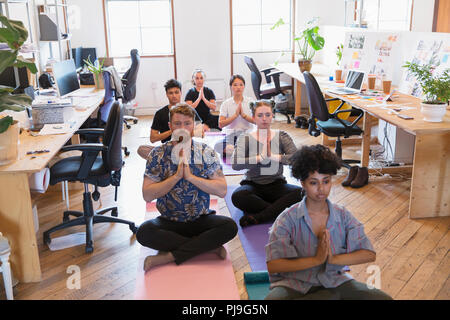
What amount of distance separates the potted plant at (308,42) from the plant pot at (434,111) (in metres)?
2.98

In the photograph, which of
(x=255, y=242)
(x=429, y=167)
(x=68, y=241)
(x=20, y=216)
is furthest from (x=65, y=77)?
(x=429, y=167)

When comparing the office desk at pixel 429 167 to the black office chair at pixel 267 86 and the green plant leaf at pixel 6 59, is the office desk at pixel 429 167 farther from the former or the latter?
the black office chair at pixel 267 86

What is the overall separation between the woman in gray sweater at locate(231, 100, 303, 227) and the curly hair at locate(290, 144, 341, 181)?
1284mm

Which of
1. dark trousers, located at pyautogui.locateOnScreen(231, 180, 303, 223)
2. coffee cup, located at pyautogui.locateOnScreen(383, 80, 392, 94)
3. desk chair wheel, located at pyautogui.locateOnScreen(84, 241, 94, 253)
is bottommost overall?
desk chair wheel, located at pyautogui.locateOnScreen(84, 241, 94, 253)

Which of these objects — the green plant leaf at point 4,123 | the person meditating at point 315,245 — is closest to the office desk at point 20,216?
the green plant leaf at point 4,123

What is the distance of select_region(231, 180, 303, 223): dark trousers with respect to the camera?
3.38 meters

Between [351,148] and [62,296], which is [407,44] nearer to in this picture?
[351,148]

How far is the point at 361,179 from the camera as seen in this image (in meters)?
4.22

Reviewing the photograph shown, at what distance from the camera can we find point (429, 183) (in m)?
3.53

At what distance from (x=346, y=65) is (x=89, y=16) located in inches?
149

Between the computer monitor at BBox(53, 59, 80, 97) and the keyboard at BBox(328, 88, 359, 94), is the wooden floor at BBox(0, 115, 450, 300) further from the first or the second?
the computer monitor at BBox(53, 59, 80, 97)

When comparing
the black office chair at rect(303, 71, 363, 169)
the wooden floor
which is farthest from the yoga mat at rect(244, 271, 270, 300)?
the black office chair at rect(303, 71, 363, 169)
